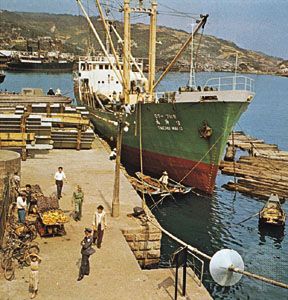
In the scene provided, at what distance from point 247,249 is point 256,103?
104 metres

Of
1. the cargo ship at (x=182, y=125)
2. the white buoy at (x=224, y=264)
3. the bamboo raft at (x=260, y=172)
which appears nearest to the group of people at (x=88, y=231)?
the white buoy at (x=224, y=264)

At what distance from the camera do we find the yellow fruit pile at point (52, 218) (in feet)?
59.3

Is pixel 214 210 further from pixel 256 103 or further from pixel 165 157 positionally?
pixel 256 103

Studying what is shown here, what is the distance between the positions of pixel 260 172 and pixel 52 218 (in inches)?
953

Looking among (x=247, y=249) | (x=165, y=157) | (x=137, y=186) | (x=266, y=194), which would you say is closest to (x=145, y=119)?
(x=165, y=157)

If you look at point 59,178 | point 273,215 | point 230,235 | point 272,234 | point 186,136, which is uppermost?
point 186,136

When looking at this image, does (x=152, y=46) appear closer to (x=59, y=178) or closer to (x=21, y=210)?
(x=59, y=178)

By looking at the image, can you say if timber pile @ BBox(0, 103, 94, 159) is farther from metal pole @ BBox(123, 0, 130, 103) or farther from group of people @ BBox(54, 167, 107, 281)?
group of people @ BBox(54, 167, 107, 281)

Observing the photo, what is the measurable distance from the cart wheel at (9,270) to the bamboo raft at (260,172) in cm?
2180

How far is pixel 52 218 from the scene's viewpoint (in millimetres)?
18125

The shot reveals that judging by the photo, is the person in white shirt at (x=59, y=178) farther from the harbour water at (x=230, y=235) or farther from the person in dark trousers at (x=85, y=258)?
the person in dark trousers at (x=85, y=258)

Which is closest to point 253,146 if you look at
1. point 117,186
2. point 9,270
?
point 117,186

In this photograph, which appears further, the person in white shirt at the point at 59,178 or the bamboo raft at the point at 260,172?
the bamboo raft at the point at 260,172

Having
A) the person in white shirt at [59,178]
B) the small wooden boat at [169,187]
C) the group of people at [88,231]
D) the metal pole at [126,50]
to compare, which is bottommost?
the small wooden boat at [169,187]
